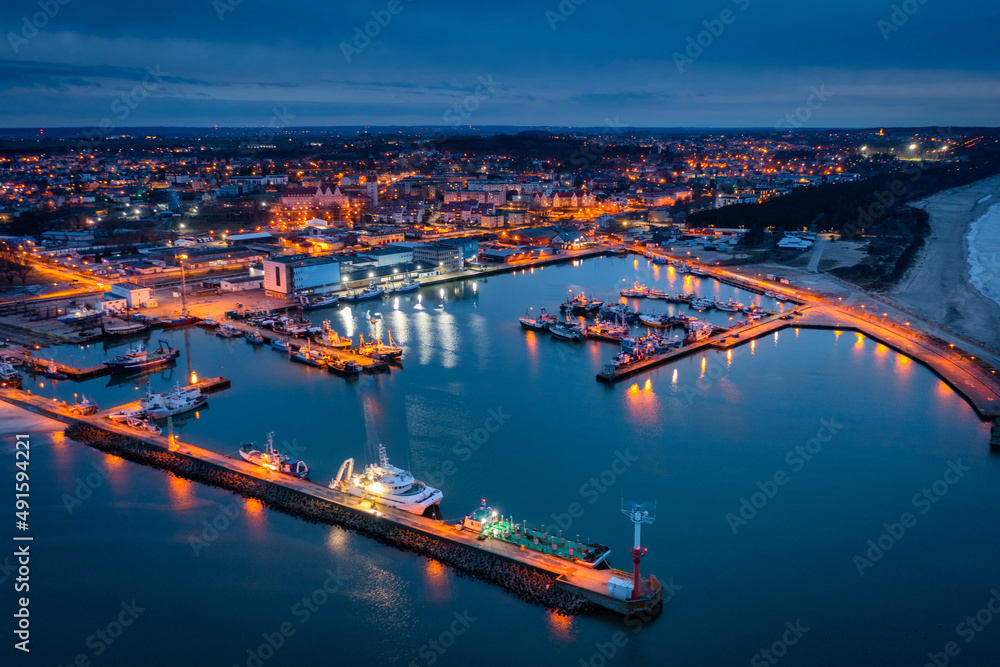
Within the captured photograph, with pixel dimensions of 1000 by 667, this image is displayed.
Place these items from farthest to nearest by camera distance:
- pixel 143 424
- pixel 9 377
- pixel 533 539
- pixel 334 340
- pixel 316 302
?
1. pixel 316 302
2. pixel 334 340
3. pixel 9 377
4. pixel 143 424
5. pixel 533 539

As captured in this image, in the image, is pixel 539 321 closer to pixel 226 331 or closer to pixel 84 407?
pixel 226 331

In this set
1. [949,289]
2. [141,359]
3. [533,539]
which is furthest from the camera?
[949,289]

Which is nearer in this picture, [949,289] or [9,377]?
[9,377]

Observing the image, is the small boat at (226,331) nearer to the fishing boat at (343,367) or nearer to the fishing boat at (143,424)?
the fishing boat at (343,367)

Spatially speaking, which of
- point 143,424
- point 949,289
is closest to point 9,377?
point 143,424

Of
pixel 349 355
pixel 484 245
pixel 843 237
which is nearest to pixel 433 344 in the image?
pixel 349 355

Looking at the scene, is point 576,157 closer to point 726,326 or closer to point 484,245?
point 484,245
